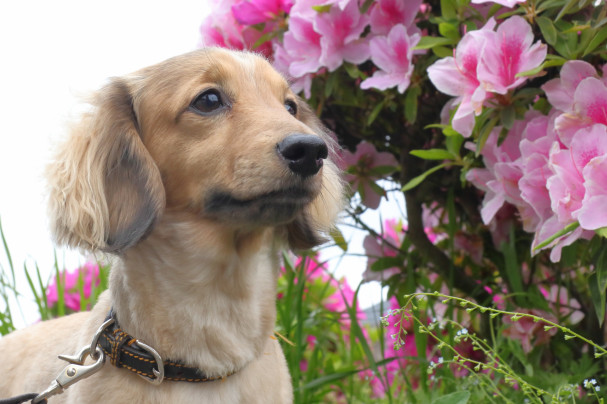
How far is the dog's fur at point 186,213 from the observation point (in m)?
1.98

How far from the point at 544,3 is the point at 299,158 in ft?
3.02

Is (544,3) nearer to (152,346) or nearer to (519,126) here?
(519,126)

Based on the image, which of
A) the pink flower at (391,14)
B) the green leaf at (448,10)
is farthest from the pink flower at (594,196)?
the pink flower at (391,14)

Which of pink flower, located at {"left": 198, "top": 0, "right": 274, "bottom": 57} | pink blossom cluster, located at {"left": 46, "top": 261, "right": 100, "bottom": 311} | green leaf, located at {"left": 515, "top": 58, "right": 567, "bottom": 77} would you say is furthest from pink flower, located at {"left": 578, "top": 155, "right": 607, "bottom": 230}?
pink blossom cluster, located at {"left": 46, "top": 261, "right": 100, "bottom": 311}

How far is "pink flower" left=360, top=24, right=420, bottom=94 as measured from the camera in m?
2.50

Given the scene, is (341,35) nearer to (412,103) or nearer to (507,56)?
(412,103)

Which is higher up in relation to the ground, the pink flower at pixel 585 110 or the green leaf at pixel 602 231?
the pink flower at pixel 585 110

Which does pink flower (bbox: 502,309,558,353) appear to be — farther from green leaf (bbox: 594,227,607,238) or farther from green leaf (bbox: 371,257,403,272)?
green leaf (bbox: 594,227,607,238)

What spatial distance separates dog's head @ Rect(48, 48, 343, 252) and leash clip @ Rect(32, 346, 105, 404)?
303mm

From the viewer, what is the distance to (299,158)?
1.91 m

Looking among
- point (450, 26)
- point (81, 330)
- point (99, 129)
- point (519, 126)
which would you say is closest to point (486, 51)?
point (450, 26)

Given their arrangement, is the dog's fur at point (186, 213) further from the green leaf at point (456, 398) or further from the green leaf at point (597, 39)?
the green leaf at point (597, 39)

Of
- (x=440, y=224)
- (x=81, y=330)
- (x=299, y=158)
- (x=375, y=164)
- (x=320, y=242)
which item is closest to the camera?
(x=299, y=158)

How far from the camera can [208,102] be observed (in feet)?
7.04
